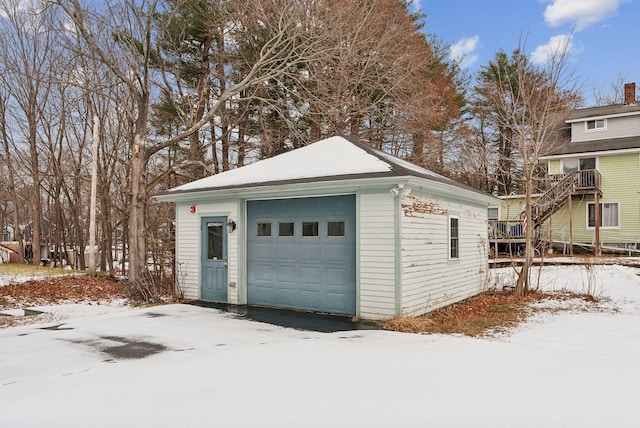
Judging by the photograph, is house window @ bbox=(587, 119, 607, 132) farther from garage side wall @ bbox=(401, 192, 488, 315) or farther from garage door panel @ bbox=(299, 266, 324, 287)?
garage door panel @ bbox=(299, 266, 324, 287)

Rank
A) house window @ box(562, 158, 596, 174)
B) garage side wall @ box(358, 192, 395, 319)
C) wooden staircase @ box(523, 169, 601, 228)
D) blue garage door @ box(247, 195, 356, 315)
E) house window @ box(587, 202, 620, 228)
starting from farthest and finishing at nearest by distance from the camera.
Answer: house window @ box(562, 158, 596, 174), house window @ box(587, 202, 620, 228), wooden staircase @ box(523, 169, 601, 228), blue garage door @ box(247, 195, 356, 315), garage side wall @ box(358, 192, 395, 319)

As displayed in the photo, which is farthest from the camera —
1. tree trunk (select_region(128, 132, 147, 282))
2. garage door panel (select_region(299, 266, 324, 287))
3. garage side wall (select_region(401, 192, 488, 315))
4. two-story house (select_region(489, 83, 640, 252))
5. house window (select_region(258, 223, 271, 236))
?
two-story house (select_region(489, 83, 640, 252))

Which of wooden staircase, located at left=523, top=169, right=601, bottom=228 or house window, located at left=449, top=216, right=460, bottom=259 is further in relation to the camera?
wooden staircase, located at left=523, top=169, right=601, bottom=228

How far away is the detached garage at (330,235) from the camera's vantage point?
7.95 m

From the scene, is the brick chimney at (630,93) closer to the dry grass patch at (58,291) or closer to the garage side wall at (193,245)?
the garage side wall at (193,245)

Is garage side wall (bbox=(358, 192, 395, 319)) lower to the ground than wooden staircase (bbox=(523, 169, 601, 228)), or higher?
lower

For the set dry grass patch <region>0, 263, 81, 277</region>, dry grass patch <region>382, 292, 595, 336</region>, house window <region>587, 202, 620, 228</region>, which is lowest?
dry grass patch <region>382, 292, 595, 336</region>

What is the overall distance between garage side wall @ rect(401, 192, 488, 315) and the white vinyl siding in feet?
48.6

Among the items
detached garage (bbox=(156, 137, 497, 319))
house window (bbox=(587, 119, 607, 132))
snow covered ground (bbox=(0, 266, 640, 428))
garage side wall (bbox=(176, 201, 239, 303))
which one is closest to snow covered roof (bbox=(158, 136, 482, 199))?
detached garage (bbox=(156, 137, 497, 319))

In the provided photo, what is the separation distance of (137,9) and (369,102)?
905cm

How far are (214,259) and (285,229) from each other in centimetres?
207

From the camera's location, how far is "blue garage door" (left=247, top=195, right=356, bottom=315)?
27.9ft

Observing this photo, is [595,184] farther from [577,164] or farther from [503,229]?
[503,229]

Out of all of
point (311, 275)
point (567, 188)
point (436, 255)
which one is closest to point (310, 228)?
point (311, 275)
